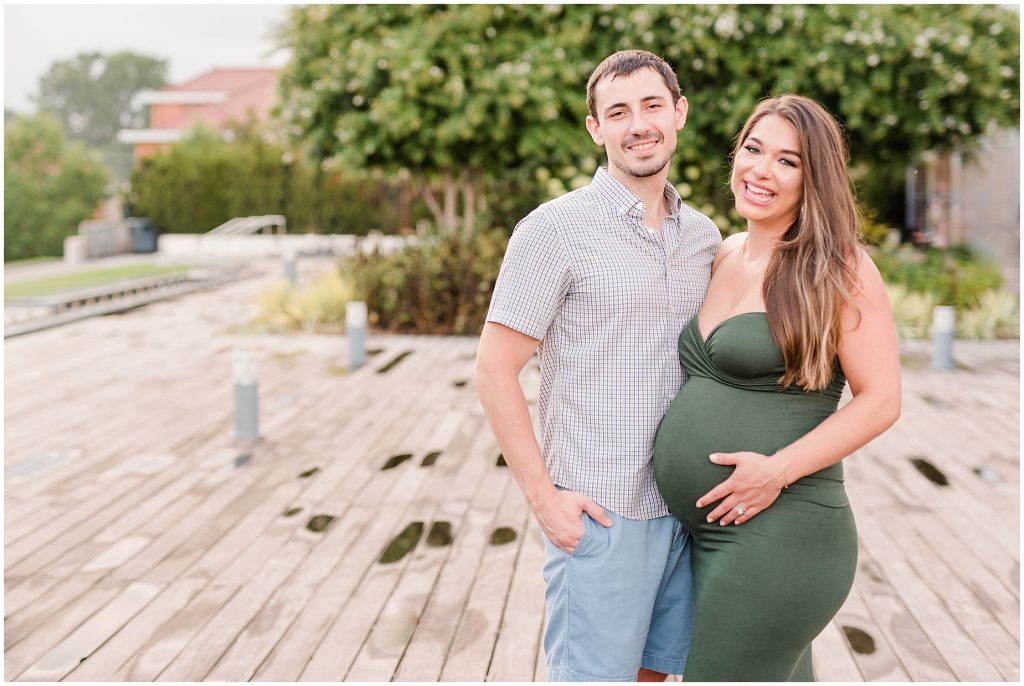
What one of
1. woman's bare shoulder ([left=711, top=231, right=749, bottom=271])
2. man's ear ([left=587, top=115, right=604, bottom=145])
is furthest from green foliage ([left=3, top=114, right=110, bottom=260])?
woman's bare shoulder ([left=711, top=231, right=749, bottom=271])

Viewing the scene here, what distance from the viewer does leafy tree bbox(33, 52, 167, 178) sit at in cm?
7062

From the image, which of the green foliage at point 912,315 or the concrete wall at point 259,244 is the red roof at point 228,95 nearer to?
the concrete wall at point 259,244

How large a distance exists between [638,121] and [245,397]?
16.7 ft

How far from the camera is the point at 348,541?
181 inches

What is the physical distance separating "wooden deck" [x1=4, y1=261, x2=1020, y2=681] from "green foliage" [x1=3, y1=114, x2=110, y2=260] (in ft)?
70.6

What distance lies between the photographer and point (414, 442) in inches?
260

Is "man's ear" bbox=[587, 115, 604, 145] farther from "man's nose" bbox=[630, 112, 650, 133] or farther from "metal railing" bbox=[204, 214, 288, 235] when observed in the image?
"metal railing" bbox=[204, 214, 288, 235]

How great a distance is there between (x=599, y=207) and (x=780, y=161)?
429mm

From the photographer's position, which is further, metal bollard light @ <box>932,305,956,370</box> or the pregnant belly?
metal bollard light @ <box>932,305,956,370</box>

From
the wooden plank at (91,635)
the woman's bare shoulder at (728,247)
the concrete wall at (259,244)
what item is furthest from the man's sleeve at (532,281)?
the concrete wall at (259,244)

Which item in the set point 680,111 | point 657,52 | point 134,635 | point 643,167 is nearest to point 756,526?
point 643,167

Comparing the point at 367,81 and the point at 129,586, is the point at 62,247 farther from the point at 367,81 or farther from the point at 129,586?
the point at 129,586

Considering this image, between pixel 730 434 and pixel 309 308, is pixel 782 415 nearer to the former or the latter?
pixel 730 434

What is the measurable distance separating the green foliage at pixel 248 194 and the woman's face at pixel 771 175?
26.5 m
